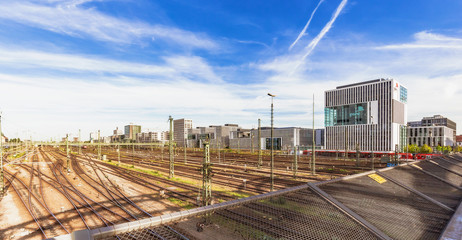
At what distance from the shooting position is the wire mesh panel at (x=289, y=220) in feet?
20.4

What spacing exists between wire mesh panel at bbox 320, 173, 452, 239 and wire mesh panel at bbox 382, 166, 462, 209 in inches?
74.7

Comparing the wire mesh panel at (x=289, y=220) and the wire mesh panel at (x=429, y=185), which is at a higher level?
the wire mesh panel at (x=289, y=220)

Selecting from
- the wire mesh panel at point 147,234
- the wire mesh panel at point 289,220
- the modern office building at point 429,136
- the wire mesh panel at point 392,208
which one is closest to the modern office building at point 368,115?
the modern office building at point 429,136

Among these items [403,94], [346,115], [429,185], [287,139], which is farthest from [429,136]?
[429,185]

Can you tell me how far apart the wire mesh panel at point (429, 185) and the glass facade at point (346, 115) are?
11038 centimetres

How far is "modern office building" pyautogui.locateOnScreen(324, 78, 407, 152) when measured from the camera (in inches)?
4136

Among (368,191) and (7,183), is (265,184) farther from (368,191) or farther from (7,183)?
(7,183)

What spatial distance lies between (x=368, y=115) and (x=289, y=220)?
411 feet

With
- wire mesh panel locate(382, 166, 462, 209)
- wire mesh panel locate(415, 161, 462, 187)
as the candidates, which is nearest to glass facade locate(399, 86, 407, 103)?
wire mesh panel locate(415, 161, 462, 187)

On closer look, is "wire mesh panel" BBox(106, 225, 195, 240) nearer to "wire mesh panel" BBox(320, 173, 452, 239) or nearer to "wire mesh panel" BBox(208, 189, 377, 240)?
"wire mesh panel" BBox(208, 189, 377, 240)

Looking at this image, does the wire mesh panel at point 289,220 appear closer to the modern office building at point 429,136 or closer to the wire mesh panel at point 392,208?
the wire mesh panel at point 392,208

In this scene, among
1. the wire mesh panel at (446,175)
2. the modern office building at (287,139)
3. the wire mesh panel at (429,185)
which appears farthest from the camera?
the modern office building at (287,139)

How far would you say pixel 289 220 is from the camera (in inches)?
274

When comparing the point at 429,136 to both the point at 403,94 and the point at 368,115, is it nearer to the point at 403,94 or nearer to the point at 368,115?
the point at 403,94
